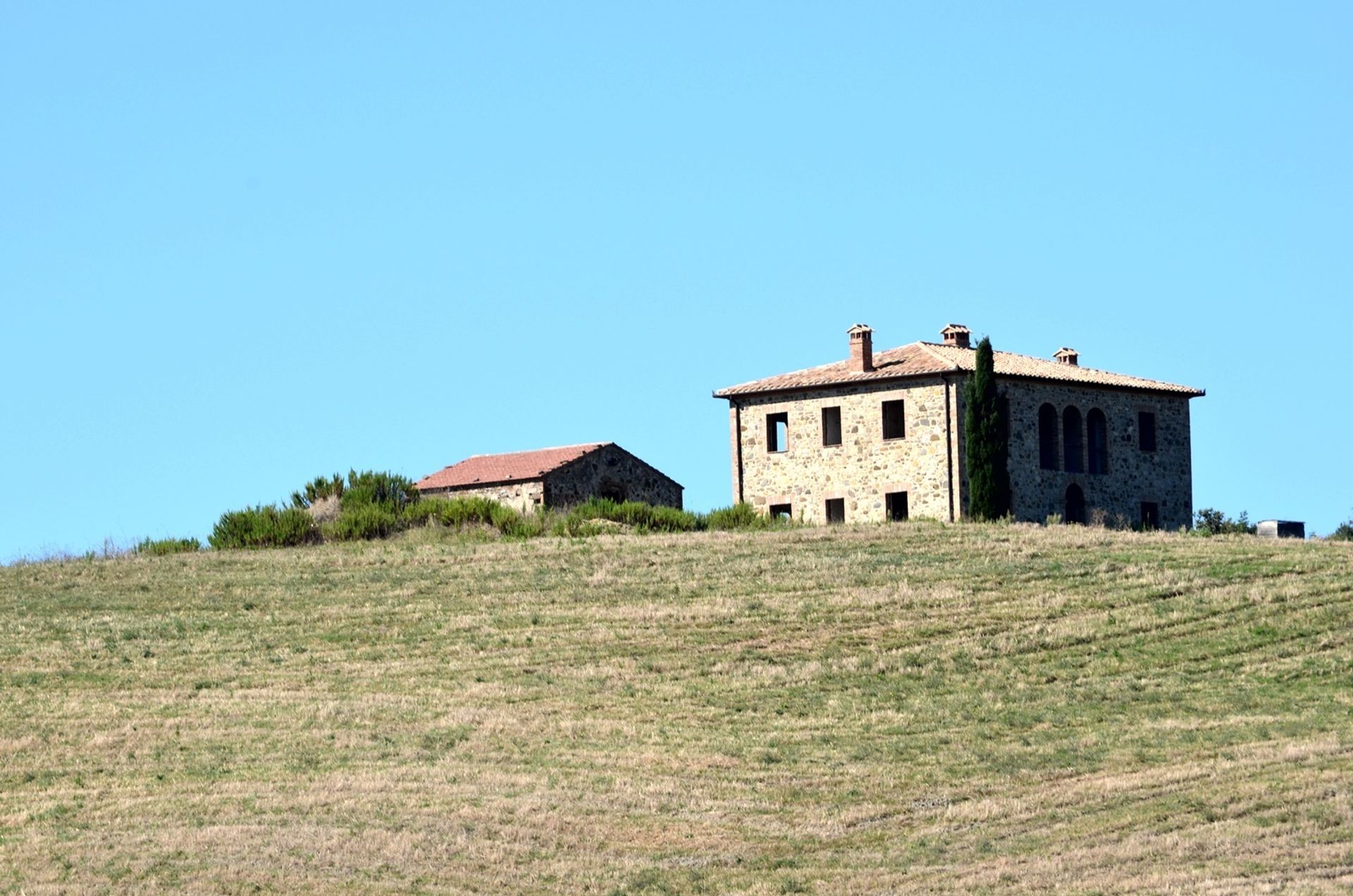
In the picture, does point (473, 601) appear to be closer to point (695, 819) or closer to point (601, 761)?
point (601, 761)

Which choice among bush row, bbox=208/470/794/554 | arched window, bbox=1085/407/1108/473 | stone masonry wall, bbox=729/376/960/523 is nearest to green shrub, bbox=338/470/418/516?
bush row, bbox=208/470/794/554

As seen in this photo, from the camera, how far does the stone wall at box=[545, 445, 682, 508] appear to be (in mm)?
57688

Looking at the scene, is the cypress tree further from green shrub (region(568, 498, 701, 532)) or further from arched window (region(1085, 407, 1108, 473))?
green shrub (region(568, 498, 701, 532))

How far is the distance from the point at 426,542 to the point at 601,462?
32.1 ft

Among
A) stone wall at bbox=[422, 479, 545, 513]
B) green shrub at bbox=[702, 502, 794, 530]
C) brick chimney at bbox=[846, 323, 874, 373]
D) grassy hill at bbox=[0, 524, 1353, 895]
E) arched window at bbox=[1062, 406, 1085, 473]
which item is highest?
brick chimney at bbox=[846, 323, 874, 373]

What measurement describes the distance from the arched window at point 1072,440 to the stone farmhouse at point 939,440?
39 millimetres

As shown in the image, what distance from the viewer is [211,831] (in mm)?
23547

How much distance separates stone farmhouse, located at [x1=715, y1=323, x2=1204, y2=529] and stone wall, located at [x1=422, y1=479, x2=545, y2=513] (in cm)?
586

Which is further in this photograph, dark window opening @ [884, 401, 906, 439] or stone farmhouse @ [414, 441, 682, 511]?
stone farmhouse @ [414, 441, 682, 511]

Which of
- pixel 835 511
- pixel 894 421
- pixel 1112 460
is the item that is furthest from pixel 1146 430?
pixel 835 511

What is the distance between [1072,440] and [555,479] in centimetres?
1482

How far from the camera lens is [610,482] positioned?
5956cm

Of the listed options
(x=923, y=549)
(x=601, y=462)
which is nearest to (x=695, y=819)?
(x=923, y=549)

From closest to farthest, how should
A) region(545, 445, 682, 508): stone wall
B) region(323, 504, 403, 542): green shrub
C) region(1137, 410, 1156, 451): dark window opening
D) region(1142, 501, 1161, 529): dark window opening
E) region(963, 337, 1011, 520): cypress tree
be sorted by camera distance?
region(963, 337, 1011, 520): cypress tree, region(323, 504, 403, 542): green shrub, region(1142, 501, 1161, 529): dark window opening, region(1137, 410, 1156, 451): dark window opening, region(545, 445, 682, 508): stone wall
